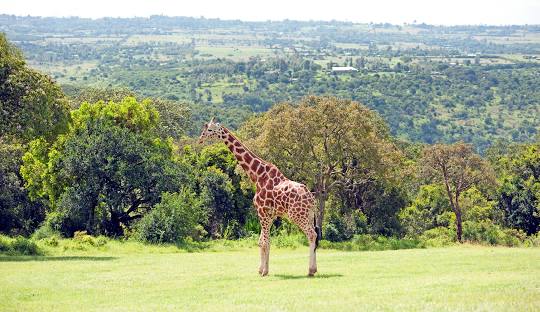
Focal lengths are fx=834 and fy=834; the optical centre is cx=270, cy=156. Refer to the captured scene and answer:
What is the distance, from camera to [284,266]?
89.3 ft

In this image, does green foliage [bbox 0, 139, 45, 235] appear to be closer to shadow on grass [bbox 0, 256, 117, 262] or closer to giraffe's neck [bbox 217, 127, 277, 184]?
shadow on grass [bbox 0, 256, 117, 262]

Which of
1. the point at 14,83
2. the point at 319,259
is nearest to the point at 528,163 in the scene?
the point at 319,259

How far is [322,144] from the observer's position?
43.4 meters

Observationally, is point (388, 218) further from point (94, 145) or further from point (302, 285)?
point (302, 285)

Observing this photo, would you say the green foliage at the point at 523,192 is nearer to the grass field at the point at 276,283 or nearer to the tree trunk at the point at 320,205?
the tree trunk at the point at 320,205

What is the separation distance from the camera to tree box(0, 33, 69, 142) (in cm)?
3158

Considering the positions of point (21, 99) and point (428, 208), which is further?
point (428, 208)

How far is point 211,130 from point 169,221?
14.9 meters

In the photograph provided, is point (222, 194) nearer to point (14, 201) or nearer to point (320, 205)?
point (320, 205)

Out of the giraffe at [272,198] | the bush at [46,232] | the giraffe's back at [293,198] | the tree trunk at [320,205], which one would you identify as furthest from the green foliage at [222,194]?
the giraffe's back at [293,198]

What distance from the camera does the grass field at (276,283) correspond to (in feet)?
58.0

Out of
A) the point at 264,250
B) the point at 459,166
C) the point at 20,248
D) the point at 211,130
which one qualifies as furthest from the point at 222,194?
the point at 264,250

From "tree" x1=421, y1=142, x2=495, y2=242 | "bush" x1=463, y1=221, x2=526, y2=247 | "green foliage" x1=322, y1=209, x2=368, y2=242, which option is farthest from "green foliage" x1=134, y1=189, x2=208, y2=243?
"bush" x1=463, y1=221, x2=526, y2=247

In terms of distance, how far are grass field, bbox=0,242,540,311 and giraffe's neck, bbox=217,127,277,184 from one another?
2908 millimetres
